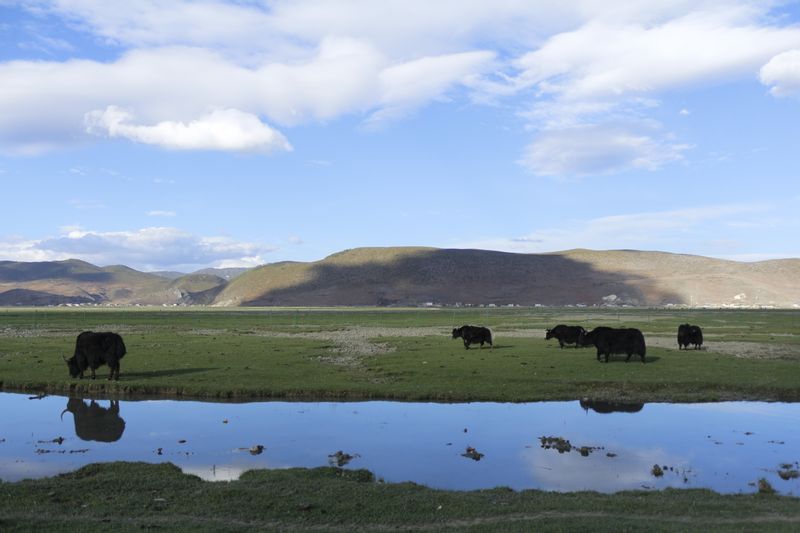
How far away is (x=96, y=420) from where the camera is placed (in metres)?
20.0

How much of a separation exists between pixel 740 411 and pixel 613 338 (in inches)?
390

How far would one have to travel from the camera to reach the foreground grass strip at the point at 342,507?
31.3 ft

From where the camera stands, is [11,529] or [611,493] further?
[611,493]

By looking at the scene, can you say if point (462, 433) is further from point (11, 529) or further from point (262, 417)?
point (11, 529)

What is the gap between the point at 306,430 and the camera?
1841 centimetres

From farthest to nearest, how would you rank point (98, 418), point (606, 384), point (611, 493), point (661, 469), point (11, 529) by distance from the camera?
Result: 1. point (606, 384)
2. point (98, 418)
3. point (661, 469)
4. point (611, 493)
5. point (11, 529)

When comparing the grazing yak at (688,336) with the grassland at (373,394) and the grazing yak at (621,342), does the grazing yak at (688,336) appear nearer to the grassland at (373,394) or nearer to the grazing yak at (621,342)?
the grassland at (373,394)

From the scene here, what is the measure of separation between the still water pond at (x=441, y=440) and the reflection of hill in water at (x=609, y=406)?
0.10 m

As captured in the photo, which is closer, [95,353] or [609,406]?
[609,406]

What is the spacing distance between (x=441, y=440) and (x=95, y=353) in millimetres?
16078

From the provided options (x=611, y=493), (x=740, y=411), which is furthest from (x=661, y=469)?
(x=740, y=411)

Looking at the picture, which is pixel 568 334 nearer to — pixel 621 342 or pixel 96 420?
pixel 621 342

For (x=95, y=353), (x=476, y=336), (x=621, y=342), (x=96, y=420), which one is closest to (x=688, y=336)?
(x=621, y=342)

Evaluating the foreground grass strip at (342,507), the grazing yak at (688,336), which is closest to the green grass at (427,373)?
the grazing yak at (688,336)
